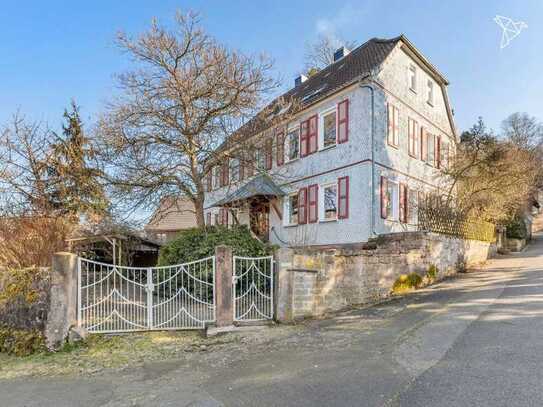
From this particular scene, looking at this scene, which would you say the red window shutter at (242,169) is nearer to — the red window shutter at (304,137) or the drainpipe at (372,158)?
the red window shutter at (304,137)

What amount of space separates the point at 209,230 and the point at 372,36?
509 inches

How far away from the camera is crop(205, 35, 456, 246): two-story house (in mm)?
14602

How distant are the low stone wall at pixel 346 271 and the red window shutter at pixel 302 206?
4.03 metres

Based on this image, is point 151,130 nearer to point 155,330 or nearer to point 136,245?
point 155,330

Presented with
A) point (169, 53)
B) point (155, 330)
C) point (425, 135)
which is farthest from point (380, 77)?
point (155, 330)

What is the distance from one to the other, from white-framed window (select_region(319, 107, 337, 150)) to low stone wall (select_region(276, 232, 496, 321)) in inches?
192

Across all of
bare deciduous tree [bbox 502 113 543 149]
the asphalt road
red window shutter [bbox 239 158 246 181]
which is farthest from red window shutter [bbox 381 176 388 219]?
bare deciduous tree [bbox 502 113 543 149]

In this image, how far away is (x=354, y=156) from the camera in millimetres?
15031

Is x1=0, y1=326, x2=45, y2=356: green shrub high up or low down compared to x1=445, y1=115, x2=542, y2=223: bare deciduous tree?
down

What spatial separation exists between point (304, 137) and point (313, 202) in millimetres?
3045

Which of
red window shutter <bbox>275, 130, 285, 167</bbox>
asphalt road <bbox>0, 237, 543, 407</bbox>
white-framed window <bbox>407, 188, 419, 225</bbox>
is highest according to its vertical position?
red window shutter <bbox>275, 130, 285, 167</bbox>

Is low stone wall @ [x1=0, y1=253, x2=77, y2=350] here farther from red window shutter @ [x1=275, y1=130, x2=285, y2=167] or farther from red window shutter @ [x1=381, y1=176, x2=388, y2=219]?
red window shutter @ [x1=381, y1=176, x2=388, y2=219]

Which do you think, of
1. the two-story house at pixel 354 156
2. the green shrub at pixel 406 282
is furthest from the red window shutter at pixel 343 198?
the green shrub at pixel 406 282

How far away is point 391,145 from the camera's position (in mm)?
15664
